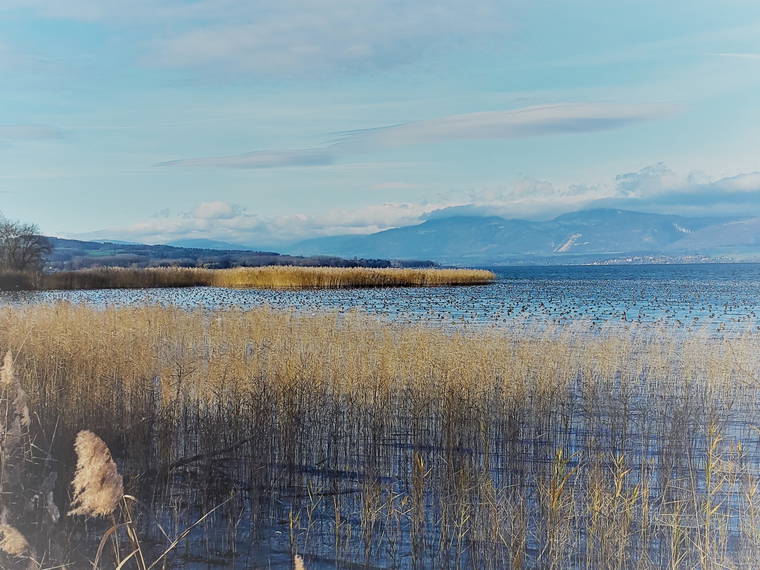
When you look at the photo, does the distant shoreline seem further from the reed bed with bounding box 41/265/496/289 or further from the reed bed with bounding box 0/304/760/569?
the reed bed with bounding box 0/304/760/569

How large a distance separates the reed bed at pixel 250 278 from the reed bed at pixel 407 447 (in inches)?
1505

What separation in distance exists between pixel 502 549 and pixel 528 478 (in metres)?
2.12

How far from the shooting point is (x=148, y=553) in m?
6.30

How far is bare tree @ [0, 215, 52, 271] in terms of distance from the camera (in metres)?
49.0

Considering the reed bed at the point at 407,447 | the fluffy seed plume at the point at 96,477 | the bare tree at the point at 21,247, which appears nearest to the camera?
the fluffy seed plume at the point at 96,477

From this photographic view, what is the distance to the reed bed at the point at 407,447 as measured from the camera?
21.0ft

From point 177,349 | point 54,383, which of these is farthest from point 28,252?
point 54,383

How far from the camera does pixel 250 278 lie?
5462 centimetres

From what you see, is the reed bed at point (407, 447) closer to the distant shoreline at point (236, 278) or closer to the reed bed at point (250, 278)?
the distant shoreline at point (236, 278)

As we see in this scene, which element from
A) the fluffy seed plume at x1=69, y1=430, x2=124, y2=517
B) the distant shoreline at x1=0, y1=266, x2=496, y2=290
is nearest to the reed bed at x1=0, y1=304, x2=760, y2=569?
the fluffy seed plume at x1=69, y1=430, x2=124, y2=517

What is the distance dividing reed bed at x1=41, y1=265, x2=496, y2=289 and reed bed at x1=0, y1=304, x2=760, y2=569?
38.2 metres

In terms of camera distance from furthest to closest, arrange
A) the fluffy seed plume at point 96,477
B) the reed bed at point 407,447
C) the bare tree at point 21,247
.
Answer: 1. the bare tree at point 21,247
2. the reed bed at point 407,447
3. the fluffy seed plume at point 96,477

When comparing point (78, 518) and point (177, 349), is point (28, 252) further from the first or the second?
point (78, 518)

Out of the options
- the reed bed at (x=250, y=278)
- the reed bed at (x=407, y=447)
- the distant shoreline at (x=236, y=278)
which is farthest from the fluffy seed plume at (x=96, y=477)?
Answer: the reed bed at (x=250, y=278)
